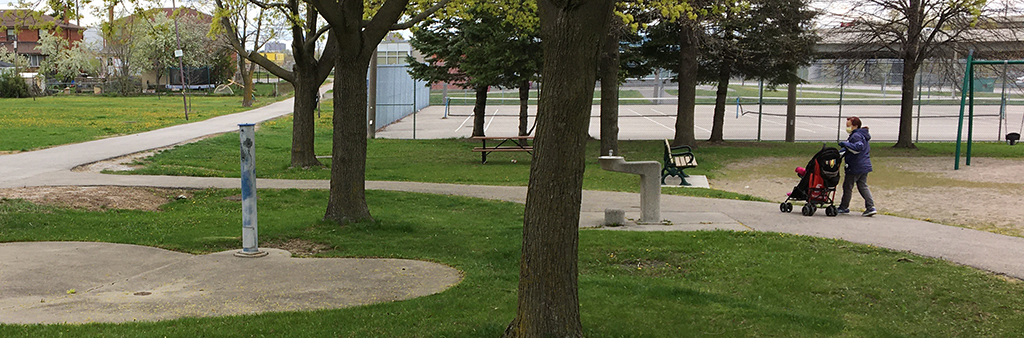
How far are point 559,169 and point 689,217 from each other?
7.40 meters

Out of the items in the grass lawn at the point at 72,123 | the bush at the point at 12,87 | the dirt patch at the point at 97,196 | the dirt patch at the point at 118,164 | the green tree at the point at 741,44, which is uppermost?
the green tree at the point at 741,44

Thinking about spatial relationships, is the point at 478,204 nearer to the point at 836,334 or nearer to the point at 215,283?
the point at 215,283

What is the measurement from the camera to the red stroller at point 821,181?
1198 cm

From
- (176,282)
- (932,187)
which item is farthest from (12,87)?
(176,282)

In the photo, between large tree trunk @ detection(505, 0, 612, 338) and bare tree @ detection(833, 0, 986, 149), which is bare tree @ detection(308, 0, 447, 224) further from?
bare tree @ detection(833, 0, 986, 149)

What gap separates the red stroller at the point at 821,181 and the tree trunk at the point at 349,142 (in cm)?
633

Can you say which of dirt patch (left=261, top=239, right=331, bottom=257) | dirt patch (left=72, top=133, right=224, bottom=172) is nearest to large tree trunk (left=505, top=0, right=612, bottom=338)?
dirt patch (left=261, top=239, right=331, bottom=257)

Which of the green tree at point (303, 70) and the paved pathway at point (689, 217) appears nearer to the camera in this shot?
the paved pathway at point (689, 217)

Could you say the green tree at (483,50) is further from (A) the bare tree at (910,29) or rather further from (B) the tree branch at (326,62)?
(A) the bare tree at (910,29)

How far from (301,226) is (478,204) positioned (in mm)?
3475

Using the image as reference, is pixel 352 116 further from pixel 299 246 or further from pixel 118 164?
pixel 118 164

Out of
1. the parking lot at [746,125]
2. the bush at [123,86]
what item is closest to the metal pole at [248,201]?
the parking lot at [746,125]

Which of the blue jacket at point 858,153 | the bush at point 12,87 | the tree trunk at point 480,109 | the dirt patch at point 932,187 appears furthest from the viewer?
the bush at point 12,87

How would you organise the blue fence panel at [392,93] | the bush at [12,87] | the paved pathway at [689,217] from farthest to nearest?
the bush at [12,87], the blue fence panel at [392,93], the paved pathway at [689,217]
